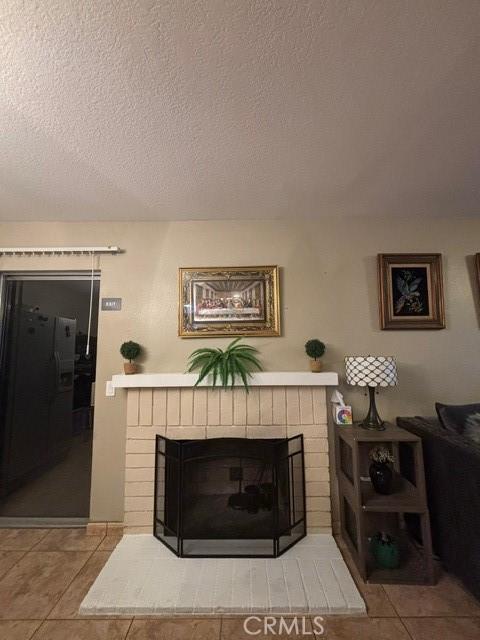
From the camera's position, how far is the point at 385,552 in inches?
69.9

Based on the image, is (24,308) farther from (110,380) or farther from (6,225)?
(110,380)

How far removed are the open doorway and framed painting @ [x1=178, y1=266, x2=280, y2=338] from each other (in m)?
0.79

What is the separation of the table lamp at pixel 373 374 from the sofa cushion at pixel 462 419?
383 mm

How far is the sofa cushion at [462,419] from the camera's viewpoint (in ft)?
6.09

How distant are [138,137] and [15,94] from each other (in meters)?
0.51

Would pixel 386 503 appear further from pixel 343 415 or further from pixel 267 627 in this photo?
→ pixel 267 627

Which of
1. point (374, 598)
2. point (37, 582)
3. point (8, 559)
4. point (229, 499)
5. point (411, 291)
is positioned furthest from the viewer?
point (411, 291)

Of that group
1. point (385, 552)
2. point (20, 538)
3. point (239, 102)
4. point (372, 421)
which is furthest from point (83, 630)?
Result: point (239, 102)

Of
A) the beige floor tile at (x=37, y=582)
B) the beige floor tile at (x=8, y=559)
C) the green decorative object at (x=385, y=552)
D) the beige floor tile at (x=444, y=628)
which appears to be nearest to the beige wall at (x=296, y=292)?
the beige floor tile at (x=37, y=582)

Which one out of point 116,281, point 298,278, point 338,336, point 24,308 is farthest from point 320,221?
point 24,308

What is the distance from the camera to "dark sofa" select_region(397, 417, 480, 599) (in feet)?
5.05

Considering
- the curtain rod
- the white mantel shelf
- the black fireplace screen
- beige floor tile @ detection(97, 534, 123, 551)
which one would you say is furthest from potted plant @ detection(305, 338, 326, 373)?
beige floor tile @ detection(97, 534, 123, 551)

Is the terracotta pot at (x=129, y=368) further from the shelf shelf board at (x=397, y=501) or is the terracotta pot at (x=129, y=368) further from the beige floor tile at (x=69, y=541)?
the shelf shelf board at (x=397, y=501)

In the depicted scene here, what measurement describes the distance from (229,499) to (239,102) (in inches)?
91.8
